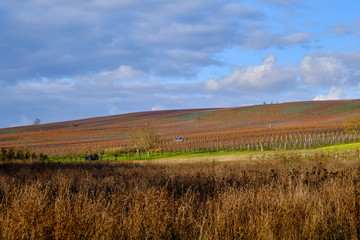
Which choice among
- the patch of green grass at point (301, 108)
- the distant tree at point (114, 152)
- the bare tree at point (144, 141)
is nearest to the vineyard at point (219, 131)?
the patch of green grass at point (301, 108)

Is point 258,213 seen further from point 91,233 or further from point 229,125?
point 229,125

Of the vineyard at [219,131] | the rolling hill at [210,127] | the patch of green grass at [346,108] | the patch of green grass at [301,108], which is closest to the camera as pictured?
the vineyard at [219,131]

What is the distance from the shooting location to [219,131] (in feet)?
276

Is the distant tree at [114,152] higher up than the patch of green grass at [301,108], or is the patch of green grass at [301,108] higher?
the patch of green grass at [301,108]

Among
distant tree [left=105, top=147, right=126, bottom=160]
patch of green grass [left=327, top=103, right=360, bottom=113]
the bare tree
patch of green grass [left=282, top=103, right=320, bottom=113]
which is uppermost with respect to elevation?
patch of green grass [left=282, top=103, right=320, bottom=113]

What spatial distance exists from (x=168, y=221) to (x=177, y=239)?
1.54 ft

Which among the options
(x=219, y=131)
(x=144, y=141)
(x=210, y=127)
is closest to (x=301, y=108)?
(x=210, y=127)

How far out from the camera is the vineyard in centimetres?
5838

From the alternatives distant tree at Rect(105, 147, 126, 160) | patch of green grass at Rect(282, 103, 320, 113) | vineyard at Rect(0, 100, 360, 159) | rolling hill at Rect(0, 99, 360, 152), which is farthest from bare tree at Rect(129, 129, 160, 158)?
patch of green grass at Rect(282, 103, 320, 113)

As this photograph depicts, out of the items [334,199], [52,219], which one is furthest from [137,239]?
[334,199]

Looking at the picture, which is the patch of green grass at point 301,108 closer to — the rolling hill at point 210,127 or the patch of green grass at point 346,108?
the rolling hill at point 210,127

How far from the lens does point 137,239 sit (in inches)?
249

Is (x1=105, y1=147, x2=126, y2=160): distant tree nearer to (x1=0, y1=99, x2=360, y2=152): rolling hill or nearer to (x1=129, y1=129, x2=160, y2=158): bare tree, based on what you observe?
(x1=129, y1=129, x2=160, y2=158): bare tree

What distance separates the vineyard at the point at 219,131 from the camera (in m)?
58.4
